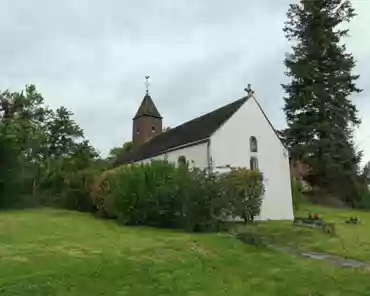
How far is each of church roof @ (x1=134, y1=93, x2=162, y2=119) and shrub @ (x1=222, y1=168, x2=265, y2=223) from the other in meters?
28.0

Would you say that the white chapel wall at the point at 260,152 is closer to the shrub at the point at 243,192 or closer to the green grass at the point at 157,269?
the shrub at the point at 243,192

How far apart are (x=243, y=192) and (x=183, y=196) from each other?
2879 millimetres

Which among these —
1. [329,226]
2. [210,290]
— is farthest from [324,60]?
[210,290]

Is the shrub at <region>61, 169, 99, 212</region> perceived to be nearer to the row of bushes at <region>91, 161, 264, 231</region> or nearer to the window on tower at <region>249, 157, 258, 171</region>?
the row of bushes at <region>91, 161, 264, 231</region>

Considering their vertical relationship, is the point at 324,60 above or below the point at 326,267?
above

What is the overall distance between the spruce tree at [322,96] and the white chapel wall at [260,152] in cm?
900

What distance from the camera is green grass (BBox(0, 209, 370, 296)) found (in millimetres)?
9219

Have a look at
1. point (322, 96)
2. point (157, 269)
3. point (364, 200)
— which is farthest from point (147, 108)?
point (157, 269)

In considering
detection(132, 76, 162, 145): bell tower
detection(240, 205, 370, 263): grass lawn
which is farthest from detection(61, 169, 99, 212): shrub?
detection(132, 76, 162, 145): bell tower

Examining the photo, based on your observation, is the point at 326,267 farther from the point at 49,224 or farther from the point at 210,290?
the point at 49,224

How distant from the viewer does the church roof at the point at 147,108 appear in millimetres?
48938

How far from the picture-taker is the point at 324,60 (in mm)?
41531

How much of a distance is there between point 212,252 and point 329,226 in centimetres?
967

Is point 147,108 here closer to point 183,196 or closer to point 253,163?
point 253,163
